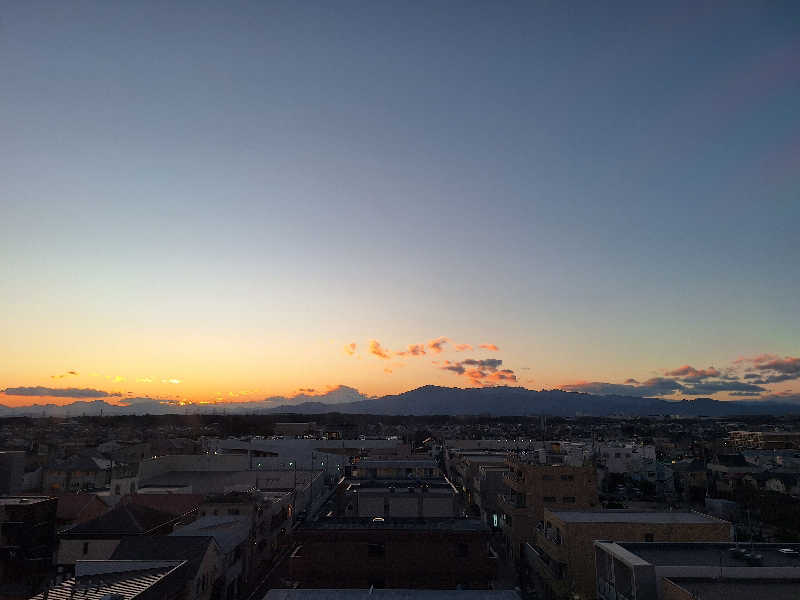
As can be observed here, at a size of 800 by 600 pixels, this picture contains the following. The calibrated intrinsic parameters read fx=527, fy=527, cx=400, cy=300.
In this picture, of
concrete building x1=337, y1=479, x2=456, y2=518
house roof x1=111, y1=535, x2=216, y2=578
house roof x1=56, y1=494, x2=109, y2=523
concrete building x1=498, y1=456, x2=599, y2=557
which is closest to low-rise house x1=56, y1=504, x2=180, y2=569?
house roof x1=111, y1=535, x2=216, y2=578

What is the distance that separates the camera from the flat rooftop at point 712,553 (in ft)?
63.9

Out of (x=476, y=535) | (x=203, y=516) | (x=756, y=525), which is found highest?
(x=476, y=535)

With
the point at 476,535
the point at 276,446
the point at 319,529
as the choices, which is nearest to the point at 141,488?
the point at 276,446

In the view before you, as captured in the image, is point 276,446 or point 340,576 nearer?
point 340,576

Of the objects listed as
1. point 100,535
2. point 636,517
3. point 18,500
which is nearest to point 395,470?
point 636,517

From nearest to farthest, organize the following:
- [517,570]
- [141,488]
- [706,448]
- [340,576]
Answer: [340,576] → [517,570] → [141,488] → [706,448]

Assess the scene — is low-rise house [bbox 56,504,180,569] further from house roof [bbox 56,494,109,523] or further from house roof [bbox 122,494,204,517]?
house roof [bbox 56,494,109,523]

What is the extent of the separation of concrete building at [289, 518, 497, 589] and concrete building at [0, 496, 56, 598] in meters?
17.1

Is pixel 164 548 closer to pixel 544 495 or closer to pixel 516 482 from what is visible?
pixel 516 482

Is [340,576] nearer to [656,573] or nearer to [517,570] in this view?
[656,573]

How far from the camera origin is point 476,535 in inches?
1004

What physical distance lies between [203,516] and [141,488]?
76.4 feet

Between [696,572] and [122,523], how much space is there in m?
32.2

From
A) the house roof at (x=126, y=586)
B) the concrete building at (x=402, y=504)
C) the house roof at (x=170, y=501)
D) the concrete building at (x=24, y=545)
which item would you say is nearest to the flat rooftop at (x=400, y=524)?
the concrete building at (x=402, y=504)
